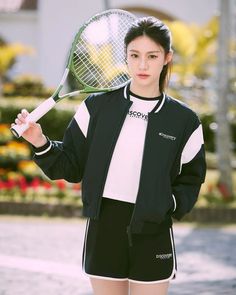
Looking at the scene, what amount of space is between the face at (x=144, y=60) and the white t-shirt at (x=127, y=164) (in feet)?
0.59

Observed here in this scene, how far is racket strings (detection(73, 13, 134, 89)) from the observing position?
3.66 m

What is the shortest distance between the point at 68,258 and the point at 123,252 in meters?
3.86

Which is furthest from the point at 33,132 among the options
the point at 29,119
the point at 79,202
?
the point at 79,202

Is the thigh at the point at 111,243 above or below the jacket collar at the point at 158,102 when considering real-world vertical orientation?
below

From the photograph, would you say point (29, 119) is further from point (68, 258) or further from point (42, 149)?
point (68, 258)

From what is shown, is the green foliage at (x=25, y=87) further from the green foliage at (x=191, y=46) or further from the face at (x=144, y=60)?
the face at (x=144, y=60)

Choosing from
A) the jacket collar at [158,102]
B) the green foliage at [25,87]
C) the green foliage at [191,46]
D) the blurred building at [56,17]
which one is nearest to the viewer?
the jacket collar at [158,102]

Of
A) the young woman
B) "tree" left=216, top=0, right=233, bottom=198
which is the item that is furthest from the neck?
"tree" left=216, top=0, right=233, bottom=198

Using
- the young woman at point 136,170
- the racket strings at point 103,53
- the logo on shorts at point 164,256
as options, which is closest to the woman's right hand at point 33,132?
the young woman at point 136,170

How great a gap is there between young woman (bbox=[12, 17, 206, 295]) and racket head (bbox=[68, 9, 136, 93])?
0.68ft

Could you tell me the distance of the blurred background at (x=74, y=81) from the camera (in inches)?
426

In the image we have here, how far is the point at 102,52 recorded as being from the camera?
391 cm

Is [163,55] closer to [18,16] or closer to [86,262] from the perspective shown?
[86,262]

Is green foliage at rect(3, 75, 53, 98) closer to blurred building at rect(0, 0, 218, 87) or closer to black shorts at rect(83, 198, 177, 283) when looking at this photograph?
blurred building at rect(0, 0, 218, 87)
